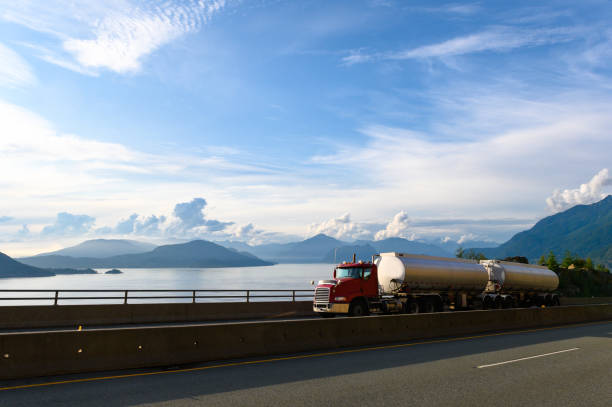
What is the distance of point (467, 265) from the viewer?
30.8m

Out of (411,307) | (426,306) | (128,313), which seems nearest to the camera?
(128,313)

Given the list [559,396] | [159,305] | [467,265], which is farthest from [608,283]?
[559,396]

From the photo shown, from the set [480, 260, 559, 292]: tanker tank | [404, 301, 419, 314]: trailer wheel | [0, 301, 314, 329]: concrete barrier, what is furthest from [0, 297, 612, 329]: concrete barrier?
[480, 260, 559, 292]: tanker tank

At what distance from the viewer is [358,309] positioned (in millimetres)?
24031

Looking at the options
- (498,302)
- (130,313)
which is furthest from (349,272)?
(498,302)

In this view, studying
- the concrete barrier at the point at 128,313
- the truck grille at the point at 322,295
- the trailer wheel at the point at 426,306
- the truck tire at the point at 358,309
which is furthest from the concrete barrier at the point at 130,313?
the trailer wheel at the point at 426,306

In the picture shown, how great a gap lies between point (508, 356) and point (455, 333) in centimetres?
545

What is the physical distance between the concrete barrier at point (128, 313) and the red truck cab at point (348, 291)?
364 centimetres

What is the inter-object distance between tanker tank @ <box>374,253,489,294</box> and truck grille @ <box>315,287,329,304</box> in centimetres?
429

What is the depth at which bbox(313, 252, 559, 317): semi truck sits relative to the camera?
23984 mm

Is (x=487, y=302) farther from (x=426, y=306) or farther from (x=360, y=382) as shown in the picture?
(x=360, y=382)

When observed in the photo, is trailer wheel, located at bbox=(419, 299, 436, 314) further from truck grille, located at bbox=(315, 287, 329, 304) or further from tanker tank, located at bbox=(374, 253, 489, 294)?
truck grille, located at bbox=(315, 287, 329, 304)

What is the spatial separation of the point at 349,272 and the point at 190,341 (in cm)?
1411

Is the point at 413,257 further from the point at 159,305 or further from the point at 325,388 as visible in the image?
the point at 325,388
